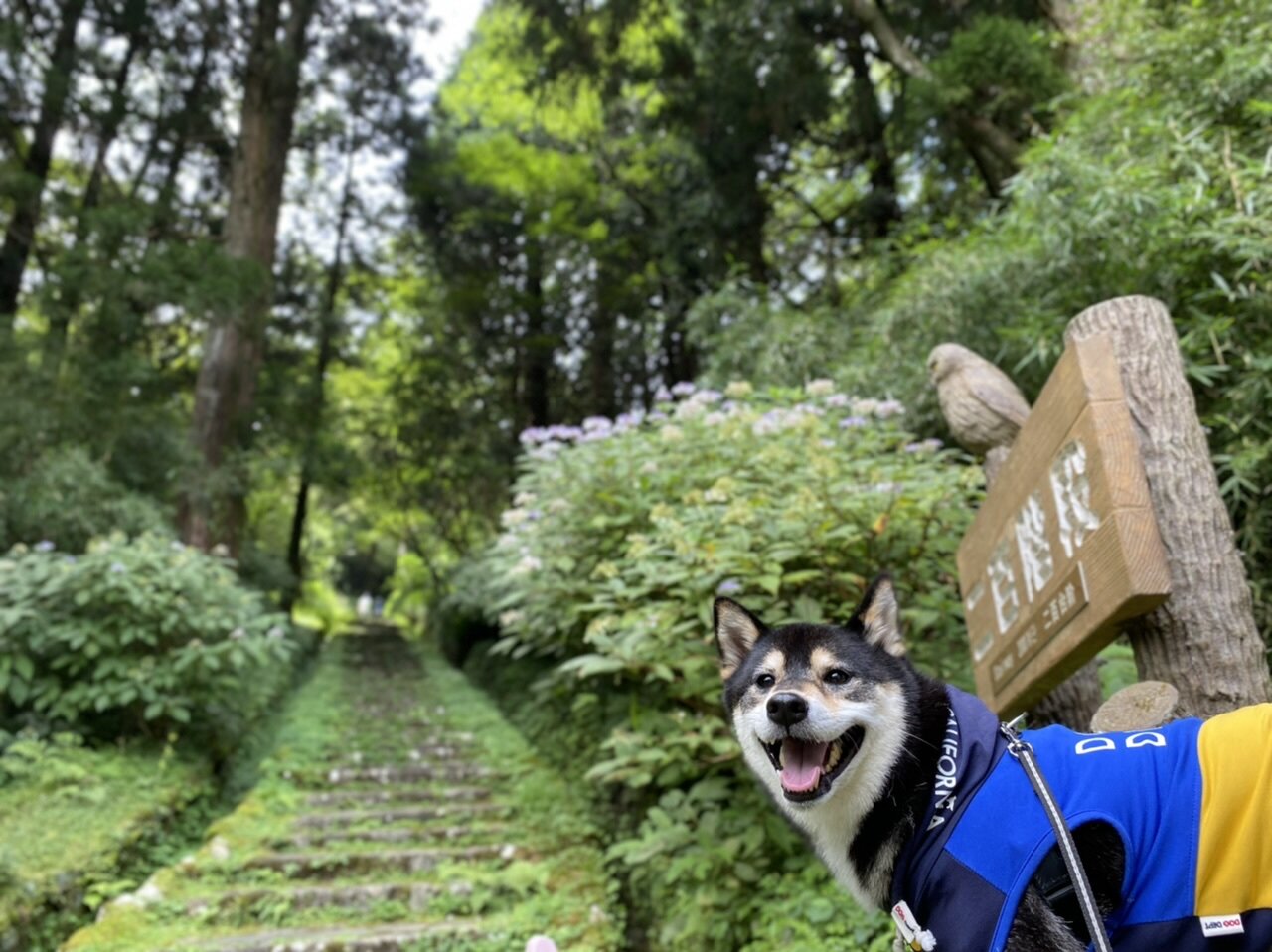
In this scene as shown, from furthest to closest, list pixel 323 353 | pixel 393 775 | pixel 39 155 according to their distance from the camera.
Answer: pixel 323 353 → pixel 39 155 → pixel 393 775

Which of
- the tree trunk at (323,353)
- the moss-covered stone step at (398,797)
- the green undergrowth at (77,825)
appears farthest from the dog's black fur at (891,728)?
the tree trunk at (323,353)

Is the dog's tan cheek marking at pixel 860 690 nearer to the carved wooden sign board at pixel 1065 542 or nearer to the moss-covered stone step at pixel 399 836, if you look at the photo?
the carved wooden sign board at pixel 1065 542

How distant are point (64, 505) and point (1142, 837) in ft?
26.3

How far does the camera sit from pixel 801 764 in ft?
6.30

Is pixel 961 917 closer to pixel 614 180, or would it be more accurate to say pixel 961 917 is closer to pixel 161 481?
pixel 161 481

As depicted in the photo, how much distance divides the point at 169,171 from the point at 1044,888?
1371cm

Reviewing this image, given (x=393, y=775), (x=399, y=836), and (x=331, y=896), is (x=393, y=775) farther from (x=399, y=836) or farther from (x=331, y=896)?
(x=331, y=896)

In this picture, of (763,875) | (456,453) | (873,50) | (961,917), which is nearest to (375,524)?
(456,453)

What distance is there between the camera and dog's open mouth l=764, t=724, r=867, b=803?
1893 mm

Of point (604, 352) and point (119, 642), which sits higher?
point (604, 352)

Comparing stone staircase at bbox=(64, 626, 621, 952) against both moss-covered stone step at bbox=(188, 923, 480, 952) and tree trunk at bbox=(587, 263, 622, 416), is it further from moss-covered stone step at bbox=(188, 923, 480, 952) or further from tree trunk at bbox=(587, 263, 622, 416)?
tree trunk at bbox=(587, 263, 622, 416)

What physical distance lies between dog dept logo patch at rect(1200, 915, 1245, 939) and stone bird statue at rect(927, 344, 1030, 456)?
2.09m

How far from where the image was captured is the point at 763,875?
363 centimetres

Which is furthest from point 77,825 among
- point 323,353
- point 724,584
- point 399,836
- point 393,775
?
point 323,353
